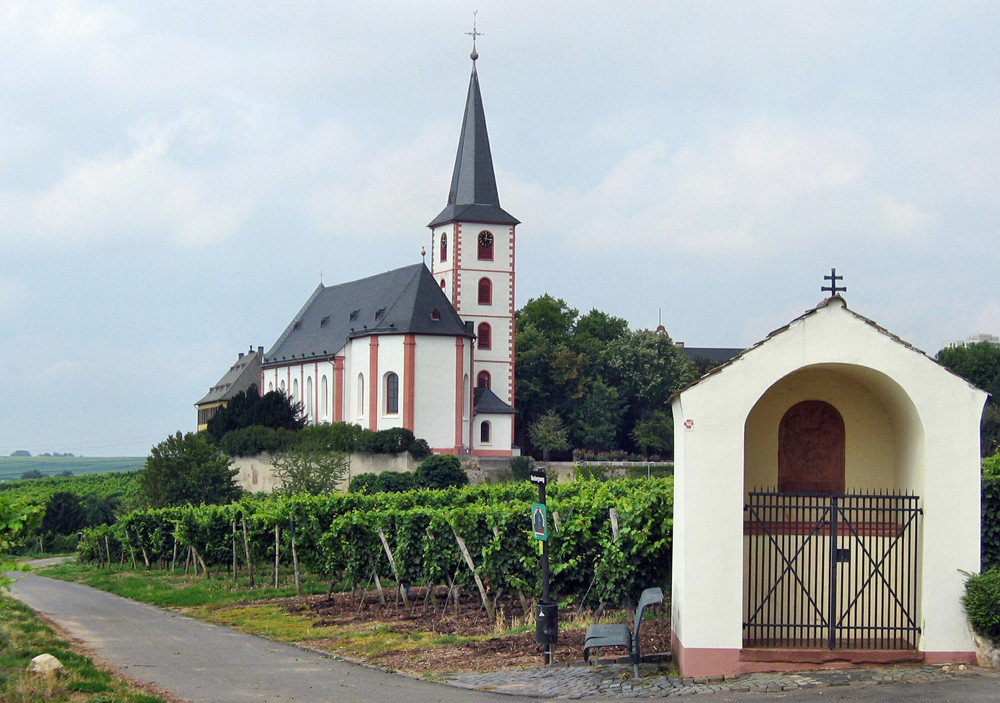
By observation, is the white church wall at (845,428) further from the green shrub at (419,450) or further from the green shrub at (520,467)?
the green shrub at (520,467)

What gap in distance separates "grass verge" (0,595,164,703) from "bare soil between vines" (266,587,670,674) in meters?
3.52

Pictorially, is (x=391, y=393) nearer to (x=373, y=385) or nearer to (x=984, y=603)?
(x=373, y=385)

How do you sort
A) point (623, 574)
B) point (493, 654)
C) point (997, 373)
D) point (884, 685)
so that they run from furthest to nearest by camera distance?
point (997, 373) → point (623, 574) → point (493, 654) → point (884, 685)

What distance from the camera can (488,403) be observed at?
69.0m

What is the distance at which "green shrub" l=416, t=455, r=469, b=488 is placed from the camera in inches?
2395

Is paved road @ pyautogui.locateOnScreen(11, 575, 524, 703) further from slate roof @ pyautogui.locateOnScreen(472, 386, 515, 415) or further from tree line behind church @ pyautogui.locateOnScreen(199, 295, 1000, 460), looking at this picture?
tree line behind church @ pyautogui.locateOnScreen(199, 295, 1000, 460)

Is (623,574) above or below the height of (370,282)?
Answer: below

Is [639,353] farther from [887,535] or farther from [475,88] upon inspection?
[887,535]

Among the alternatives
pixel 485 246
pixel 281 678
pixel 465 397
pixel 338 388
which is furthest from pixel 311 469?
pixel 281 678

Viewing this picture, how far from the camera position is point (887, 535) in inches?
529

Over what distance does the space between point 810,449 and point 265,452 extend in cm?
5300

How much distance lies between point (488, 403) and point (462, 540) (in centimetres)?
4834

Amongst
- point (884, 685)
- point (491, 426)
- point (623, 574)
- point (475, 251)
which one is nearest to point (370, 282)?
point (475, 251)

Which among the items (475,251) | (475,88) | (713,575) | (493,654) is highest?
(475,88)
